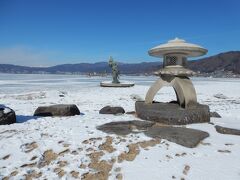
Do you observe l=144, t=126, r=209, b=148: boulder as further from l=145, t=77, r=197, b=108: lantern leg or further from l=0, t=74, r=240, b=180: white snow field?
l=145, t=77, r=197, b=108: lantern leg

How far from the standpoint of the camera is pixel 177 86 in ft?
34.4

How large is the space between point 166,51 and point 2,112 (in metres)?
7.03

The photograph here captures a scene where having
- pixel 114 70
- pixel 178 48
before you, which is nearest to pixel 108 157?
pixel 178 48

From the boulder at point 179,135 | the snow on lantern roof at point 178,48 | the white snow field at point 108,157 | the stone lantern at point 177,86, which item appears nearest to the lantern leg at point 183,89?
the stone lantern at point 177,86

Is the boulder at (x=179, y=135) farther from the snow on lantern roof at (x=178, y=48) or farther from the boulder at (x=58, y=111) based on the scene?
the boulder at (x=58, y=111)

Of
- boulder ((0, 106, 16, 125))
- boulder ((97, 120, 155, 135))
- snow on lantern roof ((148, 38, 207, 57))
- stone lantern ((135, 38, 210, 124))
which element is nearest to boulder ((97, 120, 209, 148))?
boulder ((97, 120, 155, 135))

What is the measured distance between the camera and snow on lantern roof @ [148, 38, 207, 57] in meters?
10.2

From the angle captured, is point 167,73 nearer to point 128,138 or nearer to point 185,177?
point 128,138

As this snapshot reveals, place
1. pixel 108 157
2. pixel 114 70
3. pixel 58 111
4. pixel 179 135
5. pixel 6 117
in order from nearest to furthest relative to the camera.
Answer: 1. pixel 108 157
2. pixel 179 135
3. pixel 6 117
4. pixel 58 111
5. pixel 114 70

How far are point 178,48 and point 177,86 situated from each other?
5.12 feet

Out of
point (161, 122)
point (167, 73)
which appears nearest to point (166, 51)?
point (167, 73)

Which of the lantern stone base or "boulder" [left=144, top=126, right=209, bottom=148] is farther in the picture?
the lantern stone base

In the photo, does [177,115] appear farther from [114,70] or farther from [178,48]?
[114,70]

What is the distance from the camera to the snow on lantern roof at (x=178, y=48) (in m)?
10.2
